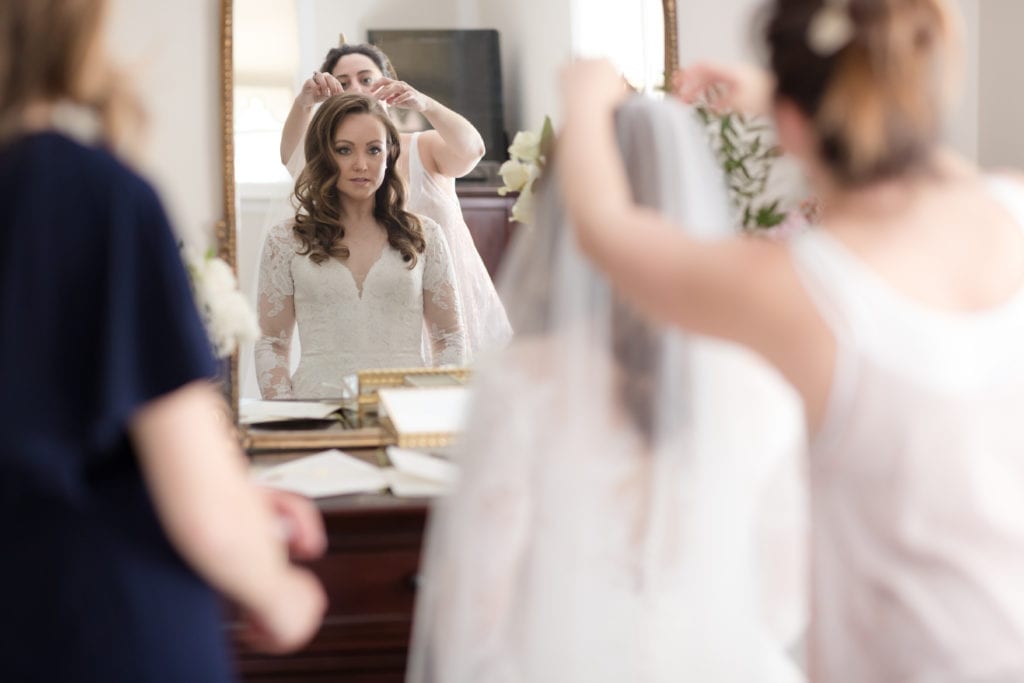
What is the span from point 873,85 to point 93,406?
2.31 ft

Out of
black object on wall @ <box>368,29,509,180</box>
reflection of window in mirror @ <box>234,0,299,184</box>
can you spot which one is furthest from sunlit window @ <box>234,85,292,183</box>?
black object on wall @ <box>368,29,509,180</box>

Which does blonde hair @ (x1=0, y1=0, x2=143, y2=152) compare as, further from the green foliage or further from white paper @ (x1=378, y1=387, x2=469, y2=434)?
the green foliage

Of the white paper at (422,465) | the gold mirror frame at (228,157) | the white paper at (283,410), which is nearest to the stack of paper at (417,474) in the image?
the white paper at (422,465)

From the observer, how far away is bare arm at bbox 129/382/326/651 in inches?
33.9

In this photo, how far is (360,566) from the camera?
Result: 1.70m

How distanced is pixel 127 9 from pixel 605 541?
1523 mm

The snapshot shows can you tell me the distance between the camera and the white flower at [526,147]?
2.11 m

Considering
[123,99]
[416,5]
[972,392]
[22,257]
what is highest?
[416,5]

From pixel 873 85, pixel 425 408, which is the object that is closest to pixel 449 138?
pixel 425 408

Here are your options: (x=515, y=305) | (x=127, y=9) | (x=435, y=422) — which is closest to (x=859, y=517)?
(x=515, y=305)

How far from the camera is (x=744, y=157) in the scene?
6.91 ft

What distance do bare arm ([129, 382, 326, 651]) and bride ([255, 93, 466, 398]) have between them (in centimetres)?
118

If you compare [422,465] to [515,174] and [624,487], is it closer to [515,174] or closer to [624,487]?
[515,174]

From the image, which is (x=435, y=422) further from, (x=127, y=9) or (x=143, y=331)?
(x=143, y=331)
